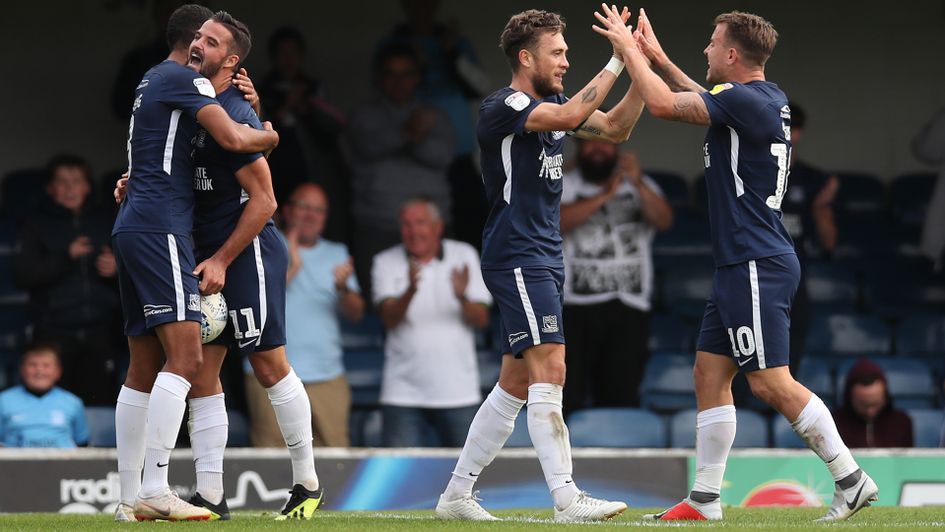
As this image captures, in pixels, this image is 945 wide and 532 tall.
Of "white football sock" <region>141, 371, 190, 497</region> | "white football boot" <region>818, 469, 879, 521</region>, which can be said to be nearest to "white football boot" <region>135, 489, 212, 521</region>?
"white football sock" <region>141, 371, 190, 497</region>

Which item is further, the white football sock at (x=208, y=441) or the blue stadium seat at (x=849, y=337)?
the blue stadium seat at (x=849, y=337)

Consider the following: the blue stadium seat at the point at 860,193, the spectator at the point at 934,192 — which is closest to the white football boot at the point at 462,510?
the spectator at the point at 934,192

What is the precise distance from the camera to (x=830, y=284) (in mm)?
12789

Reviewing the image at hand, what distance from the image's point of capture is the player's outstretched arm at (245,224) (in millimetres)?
6672

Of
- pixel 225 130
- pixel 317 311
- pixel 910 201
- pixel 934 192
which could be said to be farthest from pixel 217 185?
pixel 910 201

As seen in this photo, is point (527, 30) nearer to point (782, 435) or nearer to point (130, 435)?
point (130, 435)

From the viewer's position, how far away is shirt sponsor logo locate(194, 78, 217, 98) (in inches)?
258

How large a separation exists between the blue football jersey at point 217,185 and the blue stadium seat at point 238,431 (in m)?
4.08

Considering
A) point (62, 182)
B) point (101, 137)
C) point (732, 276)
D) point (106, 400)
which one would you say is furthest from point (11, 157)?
point (732, 276)

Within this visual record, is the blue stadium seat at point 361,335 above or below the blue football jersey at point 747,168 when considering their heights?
below

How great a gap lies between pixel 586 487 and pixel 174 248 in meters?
3.46

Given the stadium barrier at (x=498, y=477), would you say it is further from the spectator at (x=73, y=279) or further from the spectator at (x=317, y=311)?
the spectator at (x=73, y=279)

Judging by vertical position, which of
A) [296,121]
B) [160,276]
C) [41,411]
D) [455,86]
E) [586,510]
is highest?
[455,86]

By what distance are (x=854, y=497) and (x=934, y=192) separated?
21.6 ft
